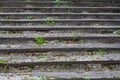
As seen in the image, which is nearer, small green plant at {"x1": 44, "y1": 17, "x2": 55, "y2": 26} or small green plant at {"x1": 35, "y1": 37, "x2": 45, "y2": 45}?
small green plant at {"x1": 35, "y1": 37, "x2": 45, "y2": 45}

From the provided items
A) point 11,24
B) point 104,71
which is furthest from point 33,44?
point 104,71

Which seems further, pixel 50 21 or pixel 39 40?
pixel 50 21

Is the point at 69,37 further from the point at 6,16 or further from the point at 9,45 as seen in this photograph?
the point at 6,16

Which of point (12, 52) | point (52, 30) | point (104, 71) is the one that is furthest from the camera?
point (52, 30)

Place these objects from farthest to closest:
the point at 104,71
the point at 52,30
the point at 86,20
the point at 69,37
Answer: the point at 86,20 < the point at 52,30 < the point at 69,37 < the point at 104,71

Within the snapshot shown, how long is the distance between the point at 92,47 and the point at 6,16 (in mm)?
1922

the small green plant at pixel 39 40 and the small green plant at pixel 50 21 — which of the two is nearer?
the small green plant at pixel 39 40

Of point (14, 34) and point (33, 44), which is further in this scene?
point (14, 34)

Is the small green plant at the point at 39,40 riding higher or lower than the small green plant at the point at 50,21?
lower

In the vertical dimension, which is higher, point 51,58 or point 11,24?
point 11,24

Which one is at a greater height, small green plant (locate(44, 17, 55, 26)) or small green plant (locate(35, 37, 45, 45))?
small green plant (locate(44, 17, 55, 26))

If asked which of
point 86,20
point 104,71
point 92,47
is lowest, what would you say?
point 104,71

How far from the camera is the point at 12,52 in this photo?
369 centimetres

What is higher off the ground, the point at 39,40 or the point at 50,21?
the point at 50,21
